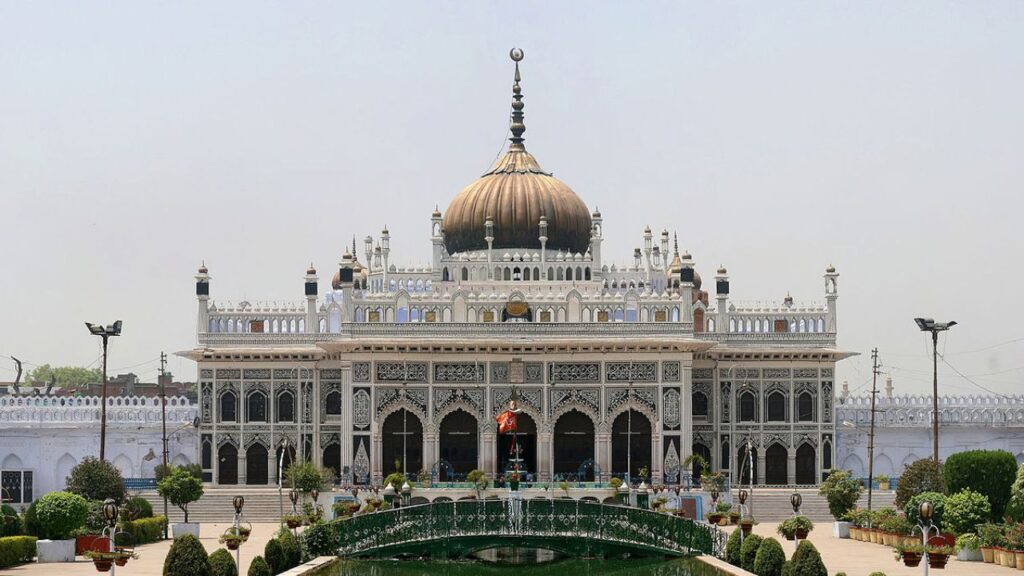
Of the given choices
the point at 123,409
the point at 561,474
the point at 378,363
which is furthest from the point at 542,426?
the point at 123,409

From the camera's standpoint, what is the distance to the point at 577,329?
4531cm

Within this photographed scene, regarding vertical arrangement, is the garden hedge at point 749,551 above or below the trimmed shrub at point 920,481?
below

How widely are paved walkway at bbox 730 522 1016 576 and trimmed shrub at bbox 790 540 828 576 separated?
3416 millimetres

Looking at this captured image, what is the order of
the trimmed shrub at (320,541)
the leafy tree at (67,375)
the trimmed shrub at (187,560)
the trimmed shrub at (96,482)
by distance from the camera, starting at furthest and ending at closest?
the leafy tree at (67,375) → the trimmed shrub at (96,482) → the trimmed shrub at (320,541) → the trimmed shrub at (187,560)

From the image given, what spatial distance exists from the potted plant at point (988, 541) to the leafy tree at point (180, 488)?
55.3 ft

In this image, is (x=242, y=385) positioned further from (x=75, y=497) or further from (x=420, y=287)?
(x=75, y=497)

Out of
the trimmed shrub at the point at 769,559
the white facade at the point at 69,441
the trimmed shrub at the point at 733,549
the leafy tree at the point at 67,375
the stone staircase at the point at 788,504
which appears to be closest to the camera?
the trimmed shrub at the point at 769,559

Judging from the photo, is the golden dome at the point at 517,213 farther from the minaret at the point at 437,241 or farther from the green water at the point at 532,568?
the green water at the point at 532,568

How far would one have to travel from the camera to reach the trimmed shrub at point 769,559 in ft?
89.7

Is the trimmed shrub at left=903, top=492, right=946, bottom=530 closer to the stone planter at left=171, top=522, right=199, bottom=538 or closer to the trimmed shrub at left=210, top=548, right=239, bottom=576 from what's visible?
the trimmed shrub at left=210, top=548, right=239, bottom=576

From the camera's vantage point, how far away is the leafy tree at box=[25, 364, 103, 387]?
276 ft

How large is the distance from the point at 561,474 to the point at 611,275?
674cm

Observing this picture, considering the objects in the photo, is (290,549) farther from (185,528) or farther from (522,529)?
(185,528)

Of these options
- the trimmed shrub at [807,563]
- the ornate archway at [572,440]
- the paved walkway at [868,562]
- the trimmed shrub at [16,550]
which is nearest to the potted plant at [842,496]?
the paved walkway at [868,562]
